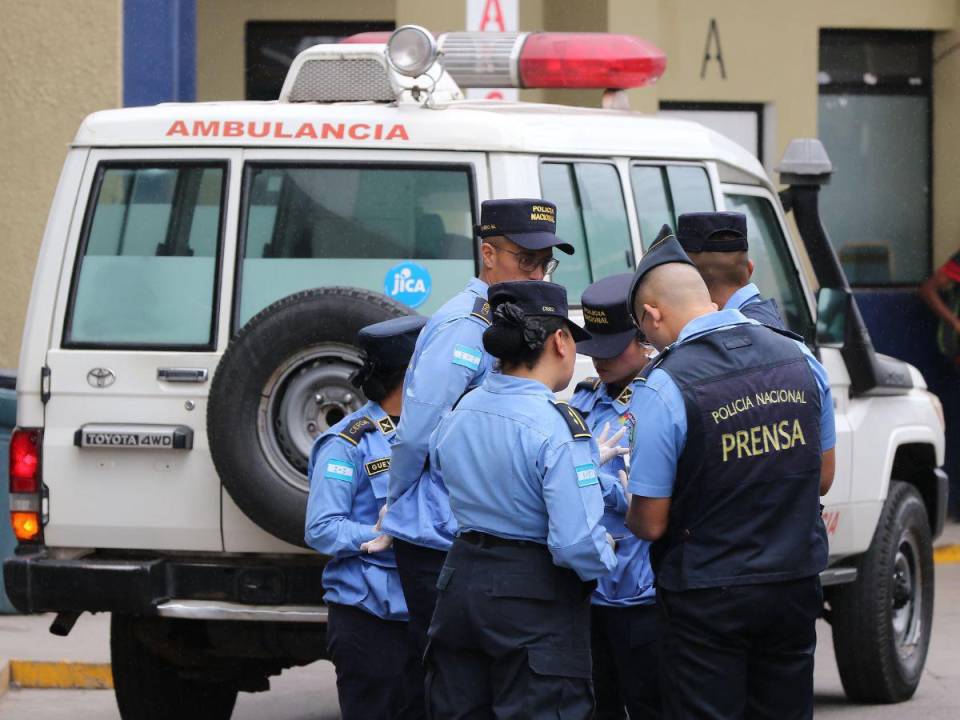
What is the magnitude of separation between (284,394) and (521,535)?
1801 mm

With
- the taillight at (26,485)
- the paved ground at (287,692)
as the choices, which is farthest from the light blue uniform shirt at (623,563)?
the paved ground at (287,692)

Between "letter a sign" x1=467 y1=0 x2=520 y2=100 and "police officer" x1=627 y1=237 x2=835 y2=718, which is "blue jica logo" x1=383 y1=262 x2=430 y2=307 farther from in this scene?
"letter a sign" x1=467 y1=0 x2=520 y2=100

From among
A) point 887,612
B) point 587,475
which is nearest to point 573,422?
point 587,475

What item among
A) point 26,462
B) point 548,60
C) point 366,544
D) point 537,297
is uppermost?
point 548,60

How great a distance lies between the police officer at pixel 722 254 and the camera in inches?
219

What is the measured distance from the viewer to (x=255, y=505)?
19.9 feet

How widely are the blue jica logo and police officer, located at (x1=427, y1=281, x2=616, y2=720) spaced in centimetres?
174

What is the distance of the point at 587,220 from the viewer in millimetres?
6535

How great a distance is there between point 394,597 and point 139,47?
7.17 meters

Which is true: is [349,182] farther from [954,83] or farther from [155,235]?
[954,83]

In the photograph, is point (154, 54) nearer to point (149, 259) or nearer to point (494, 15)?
point (494, 15)

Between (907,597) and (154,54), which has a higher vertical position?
(154,54)

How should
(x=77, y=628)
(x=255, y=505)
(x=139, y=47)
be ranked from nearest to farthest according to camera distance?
(x=255, y=505) < (x=77, y=628) < (x=139, y=47)

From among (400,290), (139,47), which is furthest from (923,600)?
(139,47)
